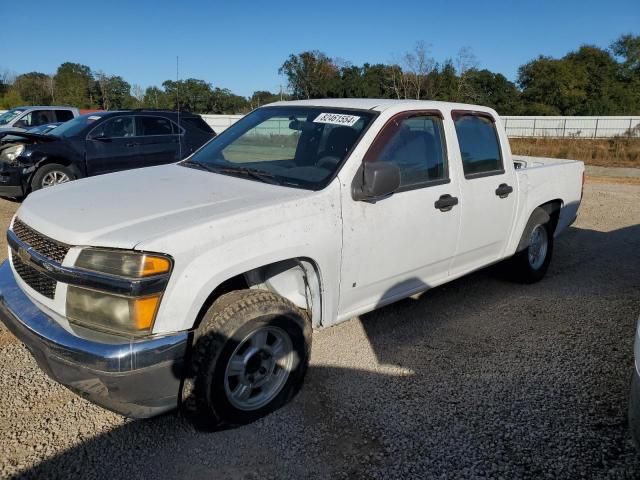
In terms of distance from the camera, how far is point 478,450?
2832 mm

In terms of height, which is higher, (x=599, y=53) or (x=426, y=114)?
(x=599, y=53)

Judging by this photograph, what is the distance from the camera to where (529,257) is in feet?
17.6

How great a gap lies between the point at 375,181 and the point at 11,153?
7.99m

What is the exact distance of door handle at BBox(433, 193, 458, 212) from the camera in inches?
151

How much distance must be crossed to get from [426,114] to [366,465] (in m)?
2.56

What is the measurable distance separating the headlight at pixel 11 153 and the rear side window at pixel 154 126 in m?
2.04

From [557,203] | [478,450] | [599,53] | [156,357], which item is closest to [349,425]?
[478,450]

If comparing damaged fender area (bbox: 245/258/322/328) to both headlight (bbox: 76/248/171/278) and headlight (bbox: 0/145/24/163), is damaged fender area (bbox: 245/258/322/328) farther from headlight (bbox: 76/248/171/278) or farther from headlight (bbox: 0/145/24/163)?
headlight (bbox: 0/145/24/163)

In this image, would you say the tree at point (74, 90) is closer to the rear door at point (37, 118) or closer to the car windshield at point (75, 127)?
the rear door at point (37, 118)

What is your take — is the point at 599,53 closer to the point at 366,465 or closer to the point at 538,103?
the point at 538,103

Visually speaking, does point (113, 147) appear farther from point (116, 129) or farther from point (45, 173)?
point (45, 173)

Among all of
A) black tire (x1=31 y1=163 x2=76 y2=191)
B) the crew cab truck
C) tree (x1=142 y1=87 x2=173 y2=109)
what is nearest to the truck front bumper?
the crew cab truck

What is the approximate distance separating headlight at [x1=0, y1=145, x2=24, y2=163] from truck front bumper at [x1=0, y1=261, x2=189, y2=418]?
24.0 feet

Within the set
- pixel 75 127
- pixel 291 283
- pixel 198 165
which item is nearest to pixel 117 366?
pixel 291 283
